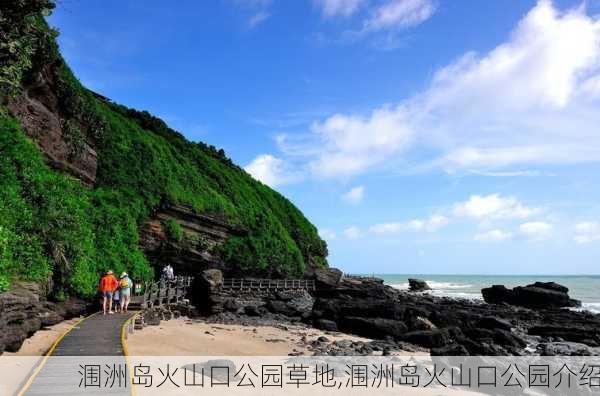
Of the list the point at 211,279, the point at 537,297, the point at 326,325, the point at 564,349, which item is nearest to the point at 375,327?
the point at 326,325

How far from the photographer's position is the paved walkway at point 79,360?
A: 8477 mm

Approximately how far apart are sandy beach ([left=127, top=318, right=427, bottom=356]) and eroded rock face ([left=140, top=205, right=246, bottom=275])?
10.5 meters

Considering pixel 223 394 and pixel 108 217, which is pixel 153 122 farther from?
pixel 223 394

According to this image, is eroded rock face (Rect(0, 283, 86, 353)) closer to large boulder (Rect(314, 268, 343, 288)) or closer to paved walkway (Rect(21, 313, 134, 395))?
paved walkway (Rect(21, 313, 134, 395))

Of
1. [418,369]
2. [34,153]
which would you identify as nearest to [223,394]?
[418,369]

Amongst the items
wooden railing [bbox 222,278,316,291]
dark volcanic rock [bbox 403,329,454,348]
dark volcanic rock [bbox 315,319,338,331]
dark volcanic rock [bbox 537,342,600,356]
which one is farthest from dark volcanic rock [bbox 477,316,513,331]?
wooden railing [bbox 222,278,316,291]

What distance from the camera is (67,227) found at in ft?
62.8

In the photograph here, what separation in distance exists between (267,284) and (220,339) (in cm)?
2595

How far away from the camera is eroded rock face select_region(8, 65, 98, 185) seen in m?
22.5

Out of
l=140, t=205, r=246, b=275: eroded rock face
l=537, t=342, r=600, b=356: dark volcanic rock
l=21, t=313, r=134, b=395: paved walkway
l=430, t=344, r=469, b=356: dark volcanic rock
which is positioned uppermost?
l=140, t=205, r=246, b=275: eroded rock face

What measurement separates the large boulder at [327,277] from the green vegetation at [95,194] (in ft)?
7.88

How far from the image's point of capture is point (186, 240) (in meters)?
36.3

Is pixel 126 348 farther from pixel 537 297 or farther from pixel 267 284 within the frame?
pixel 537 297

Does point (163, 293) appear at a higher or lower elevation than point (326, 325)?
higher
